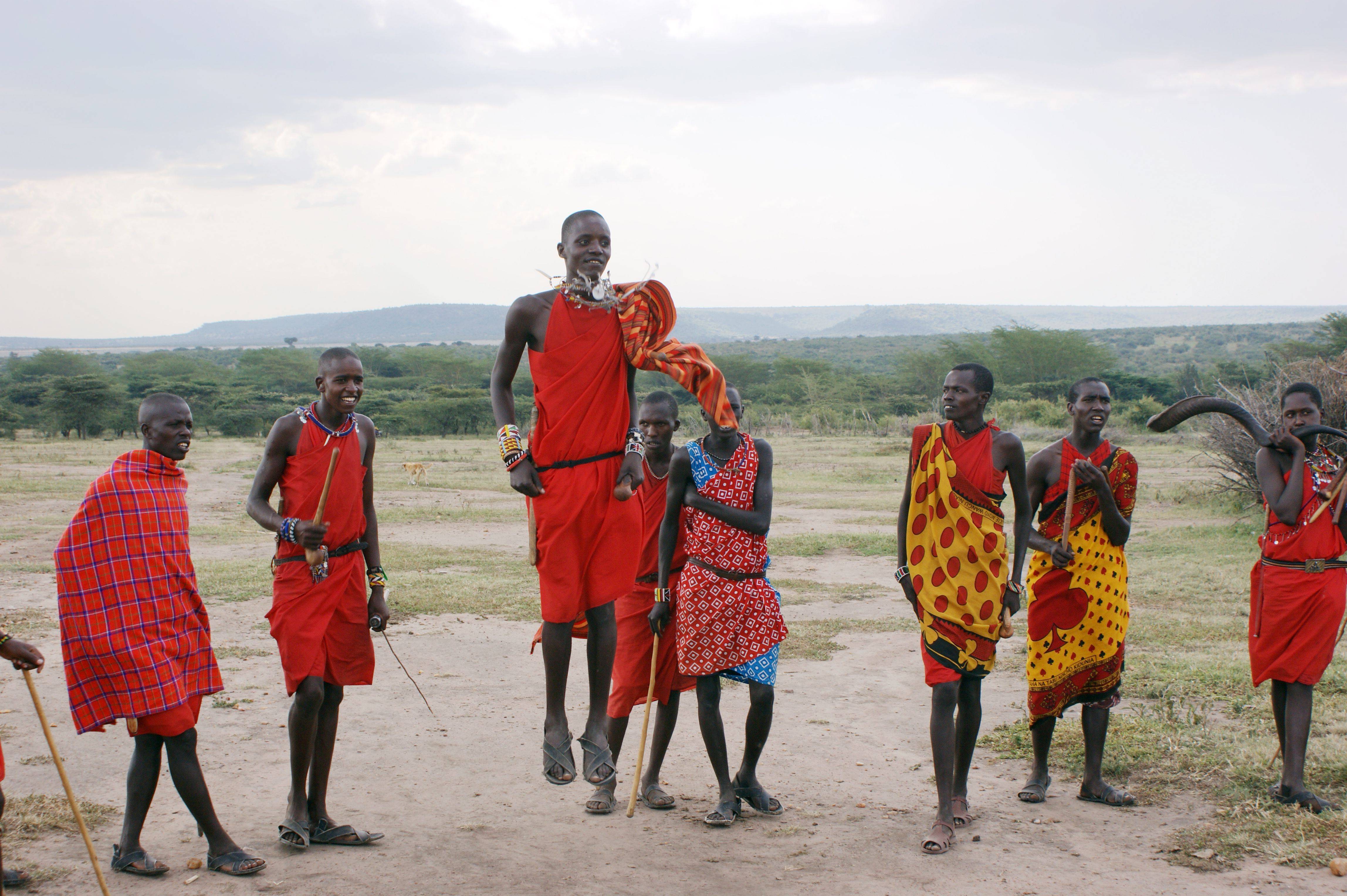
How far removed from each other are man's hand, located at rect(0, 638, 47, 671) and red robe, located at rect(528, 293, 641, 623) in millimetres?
1858

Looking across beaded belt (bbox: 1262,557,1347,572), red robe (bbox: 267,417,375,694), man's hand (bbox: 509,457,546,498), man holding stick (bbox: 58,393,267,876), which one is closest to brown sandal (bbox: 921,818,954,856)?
beaded belt (bbox: 1262,557,1347,572)

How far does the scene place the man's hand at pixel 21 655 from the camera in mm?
3797

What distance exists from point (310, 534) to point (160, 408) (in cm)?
82

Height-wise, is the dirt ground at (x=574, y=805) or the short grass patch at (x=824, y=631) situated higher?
the dirt ground at (x=574, y=805)

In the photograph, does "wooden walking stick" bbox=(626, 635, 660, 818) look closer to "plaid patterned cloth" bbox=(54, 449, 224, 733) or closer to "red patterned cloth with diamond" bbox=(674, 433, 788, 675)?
"red patterned cloth with diamond" bbox=(674, 433, 788, 675)

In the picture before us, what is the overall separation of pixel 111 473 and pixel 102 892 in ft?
5.47

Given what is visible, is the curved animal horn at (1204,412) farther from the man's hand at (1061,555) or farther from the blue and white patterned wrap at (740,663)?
the blue and white patterned wrap at (740,663)

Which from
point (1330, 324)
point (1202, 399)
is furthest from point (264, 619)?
point (1330, 324)

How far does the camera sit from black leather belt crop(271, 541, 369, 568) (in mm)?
4859

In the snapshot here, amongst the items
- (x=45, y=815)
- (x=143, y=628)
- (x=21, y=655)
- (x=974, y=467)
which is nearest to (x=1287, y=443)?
(x=974, y=467)

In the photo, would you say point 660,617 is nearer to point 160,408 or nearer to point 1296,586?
point 160,408

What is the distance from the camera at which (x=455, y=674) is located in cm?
813

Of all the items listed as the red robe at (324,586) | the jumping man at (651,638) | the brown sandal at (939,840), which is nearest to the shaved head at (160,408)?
the red robe at (324,586)

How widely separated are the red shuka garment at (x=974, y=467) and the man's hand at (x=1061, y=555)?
464 millimetres
